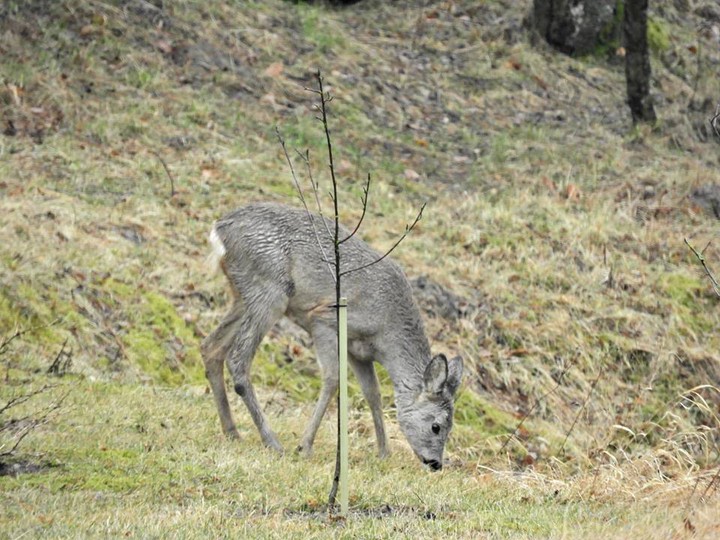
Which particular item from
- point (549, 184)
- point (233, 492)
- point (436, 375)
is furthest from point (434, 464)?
point (549, 184)

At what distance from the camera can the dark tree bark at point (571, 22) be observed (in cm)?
2086

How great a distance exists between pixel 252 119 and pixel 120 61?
2.00m

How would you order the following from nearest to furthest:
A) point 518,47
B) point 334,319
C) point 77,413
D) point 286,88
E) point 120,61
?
1. point 77,413
2. point 334,319
3. point 120,61
4. point 286,88
5. point 518,47

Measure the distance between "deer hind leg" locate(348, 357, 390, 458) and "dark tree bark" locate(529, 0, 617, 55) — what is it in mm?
13022

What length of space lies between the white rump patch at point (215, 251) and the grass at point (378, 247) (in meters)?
1.16

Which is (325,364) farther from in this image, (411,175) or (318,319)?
(411,175)

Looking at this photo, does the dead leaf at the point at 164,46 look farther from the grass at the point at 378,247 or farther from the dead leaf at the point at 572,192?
the dead leaf at the point at 572,192

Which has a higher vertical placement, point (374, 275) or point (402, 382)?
point (374, 275)

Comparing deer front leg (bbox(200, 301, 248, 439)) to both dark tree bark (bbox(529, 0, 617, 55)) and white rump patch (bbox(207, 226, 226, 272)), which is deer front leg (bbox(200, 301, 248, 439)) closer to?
white rump patch (bbox(207, 226, 226, 272))

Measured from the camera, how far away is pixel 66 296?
10.4 m

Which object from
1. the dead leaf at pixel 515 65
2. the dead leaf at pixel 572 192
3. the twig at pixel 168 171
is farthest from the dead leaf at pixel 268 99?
the dead leaf at pixel 515 65

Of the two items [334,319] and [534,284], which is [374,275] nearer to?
[334,319]

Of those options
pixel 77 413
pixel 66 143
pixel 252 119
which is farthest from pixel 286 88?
pixel 77 413

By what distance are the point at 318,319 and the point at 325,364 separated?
0.35 meters
